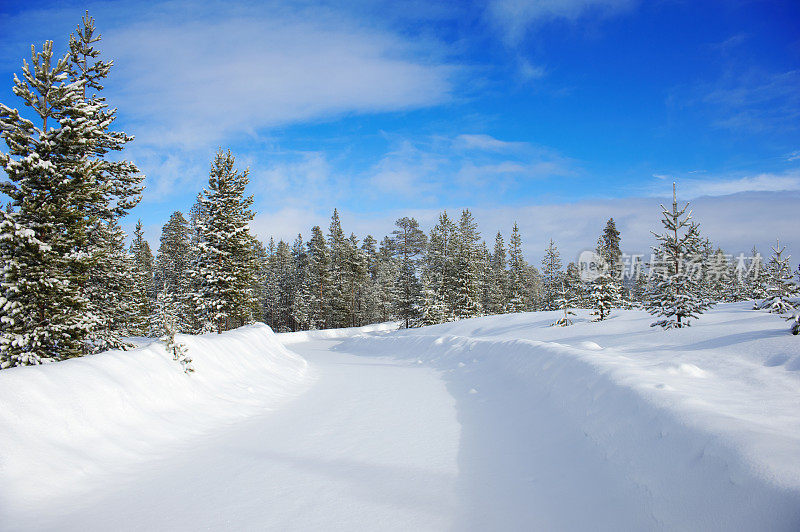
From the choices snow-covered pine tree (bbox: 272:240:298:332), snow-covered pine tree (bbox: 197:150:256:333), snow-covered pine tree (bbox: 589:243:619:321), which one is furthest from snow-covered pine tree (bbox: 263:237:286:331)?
snow-covered pine tree (bbox: 589:243:619:321)

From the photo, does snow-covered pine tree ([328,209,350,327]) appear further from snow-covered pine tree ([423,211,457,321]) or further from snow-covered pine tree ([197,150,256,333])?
snow-covered pine tree ([197,150,256,333])

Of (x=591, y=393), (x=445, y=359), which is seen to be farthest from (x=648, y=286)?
(x=591, y=393)

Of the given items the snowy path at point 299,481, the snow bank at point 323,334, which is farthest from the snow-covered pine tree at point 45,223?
the snow bank at point 323,334

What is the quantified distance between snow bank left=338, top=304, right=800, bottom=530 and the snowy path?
58 cm

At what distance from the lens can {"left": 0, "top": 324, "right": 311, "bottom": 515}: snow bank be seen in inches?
192

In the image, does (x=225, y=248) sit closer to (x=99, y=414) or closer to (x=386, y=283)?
(x=99, y=414)

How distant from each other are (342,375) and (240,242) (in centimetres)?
1384

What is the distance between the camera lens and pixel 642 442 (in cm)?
448

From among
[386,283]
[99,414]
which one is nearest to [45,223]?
[99,414]

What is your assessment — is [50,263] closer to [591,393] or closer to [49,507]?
[49,507]

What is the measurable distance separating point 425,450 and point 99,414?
5.30m

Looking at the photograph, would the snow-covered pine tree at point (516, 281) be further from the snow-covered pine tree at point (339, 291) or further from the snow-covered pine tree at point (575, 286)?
the snow-covered pine tree at point (339, 291)

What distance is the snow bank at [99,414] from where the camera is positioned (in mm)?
4883

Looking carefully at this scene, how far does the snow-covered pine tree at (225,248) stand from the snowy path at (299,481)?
17.8 m
